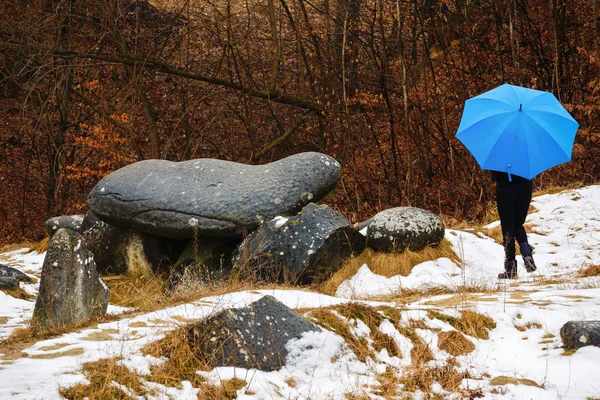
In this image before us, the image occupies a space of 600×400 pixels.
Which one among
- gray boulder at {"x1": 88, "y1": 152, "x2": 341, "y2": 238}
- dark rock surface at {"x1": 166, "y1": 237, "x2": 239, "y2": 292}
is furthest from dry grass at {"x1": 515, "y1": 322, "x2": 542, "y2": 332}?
dark rock surface at {"x1": 166, "y1": 237, "x2": 239, "y2": 292}

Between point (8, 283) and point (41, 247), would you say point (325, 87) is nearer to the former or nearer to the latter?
point (41, 247)

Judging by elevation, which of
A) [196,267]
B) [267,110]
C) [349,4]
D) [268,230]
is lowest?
[196,267]

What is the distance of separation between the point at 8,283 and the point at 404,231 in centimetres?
502

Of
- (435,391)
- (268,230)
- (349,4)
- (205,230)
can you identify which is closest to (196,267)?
(205,230)

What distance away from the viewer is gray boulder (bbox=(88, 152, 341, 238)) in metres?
8.84

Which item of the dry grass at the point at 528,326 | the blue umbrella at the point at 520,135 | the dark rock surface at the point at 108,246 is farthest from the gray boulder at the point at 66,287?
the blue umbrella at the point at 520,135

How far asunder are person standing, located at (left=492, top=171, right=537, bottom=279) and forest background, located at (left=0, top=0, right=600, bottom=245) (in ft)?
12.5

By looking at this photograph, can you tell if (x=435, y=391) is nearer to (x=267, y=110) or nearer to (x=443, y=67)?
(x=443, y=67)

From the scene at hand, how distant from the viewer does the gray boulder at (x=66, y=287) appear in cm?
588

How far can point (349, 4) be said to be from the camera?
13.5 metres

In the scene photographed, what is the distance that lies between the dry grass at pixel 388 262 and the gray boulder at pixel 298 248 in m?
0.12

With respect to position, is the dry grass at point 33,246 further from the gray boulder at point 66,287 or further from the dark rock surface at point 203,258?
the gray boulder at point 66,287

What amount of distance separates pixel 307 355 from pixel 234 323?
20.2 inches

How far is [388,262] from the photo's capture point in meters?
8.52
